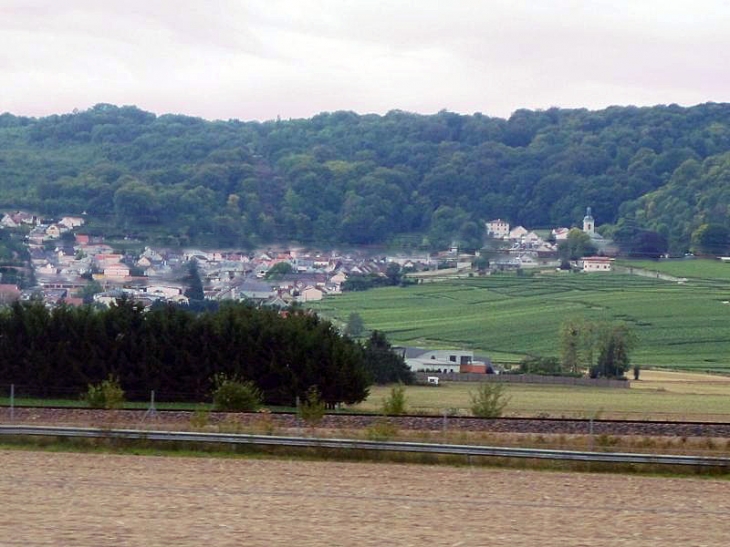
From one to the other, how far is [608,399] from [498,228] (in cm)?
3362

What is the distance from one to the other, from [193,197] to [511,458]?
1748 inches

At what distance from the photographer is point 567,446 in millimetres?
20531

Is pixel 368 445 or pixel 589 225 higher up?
Answer: pixel 589 225

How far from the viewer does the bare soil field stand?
11.5m

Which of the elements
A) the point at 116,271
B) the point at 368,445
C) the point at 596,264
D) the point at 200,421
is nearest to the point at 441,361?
the point at 116,271

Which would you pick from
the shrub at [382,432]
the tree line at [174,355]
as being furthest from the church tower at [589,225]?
the shrub at [382,432]

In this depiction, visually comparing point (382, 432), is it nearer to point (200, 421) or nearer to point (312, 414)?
point (312, 414)

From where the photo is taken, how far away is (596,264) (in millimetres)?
63656

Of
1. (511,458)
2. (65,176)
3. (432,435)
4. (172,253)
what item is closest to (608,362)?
(172,253)

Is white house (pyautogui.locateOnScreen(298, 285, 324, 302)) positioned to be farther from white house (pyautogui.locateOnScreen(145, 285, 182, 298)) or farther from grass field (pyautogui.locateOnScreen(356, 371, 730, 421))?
grass field (pyautogui.locateOnScreen(356, 371, 730, 421))

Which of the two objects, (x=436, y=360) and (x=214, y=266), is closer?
(x=436, y=360)

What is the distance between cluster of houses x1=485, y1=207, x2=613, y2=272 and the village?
0.06 m

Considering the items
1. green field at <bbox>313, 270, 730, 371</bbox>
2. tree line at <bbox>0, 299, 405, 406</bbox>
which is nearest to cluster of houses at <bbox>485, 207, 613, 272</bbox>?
green field at <bbox>313, 270, 730, 371</bbox>

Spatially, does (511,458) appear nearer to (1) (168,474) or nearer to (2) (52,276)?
(1) (168,474)
